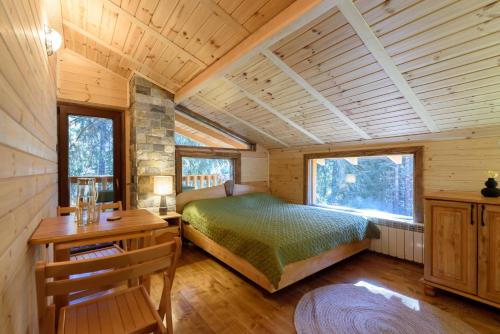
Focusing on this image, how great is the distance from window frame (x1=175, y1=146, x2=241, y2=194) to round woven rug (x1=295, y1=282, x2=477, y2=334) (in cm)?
269

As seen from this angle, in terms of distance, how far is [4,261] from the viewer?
713 millimetres

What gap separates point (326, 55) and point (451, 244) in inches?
82.7

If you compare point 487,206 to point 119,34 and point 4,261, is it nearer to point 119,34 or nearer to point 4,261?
point 4,261

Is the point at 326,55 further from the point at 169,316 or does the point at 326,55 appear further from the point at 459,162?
the point at 169,316

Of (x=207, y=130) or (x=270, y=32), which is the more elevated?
(x=270, y=32)

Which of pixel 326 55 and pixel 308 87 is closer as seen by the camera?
pixel 326 55

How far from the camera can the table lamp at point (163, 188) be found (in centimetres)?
329

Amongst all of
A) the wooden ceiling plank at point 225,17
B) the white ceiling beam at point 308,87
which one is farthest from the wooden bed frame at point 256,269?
the wooden ceiling plank at point 225,17

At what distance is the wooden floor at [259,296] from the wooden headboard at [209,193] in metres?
1.06

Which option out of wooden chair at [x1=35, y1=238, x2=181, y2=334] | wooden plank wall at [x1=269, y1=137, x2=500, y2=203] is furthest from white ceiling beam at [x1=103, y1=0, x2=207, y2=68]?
wooden plank wall at [x1=269, y1=137, x2=500, y2=203]

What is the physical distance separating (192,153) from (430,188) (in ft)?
11.6

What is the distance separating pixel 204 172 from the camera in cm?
455

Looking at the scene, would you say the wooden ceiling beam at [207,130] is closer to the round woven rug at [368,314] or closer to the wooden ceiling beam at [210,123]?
the wooden ceiling beam at [210,123]

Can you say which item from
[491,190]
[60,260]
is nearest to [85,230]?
[60,260]
